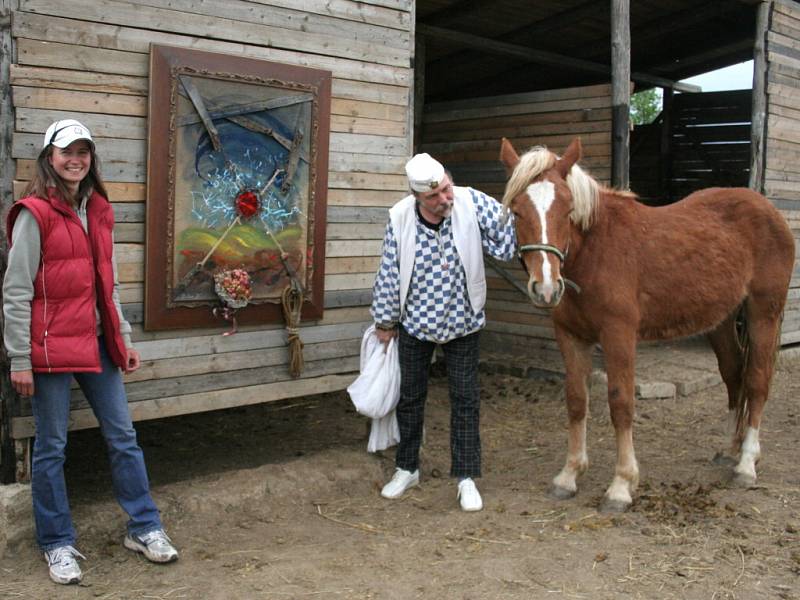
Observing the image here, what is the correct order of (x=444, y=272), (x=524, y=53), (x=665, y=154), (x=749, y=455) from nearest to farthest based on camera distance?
(x=444, y=272) < (x=749, y=455) < (x=524, y=53) < (x=665, y=154)

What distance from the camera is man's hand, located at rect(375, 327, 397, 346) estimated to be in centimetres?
455

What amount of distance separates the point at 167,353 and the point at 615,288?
94.2 inches

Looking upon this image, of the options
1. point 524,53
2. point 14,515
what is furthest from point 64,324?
point 524,53

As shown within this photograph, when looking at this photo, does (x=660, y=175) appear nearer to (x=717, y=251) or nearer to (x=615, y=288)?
(x=717, y=251)

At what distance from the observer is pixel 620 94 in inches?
267

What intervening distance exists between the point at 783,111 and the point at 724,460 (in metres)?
4.52

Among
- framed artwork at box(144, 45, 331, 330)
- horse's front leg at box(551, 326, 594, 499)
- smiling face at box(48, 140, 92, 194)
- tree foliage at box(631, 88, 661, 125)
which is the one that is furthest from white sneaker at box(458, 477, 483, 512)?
tree foliage at box(631, 88, 661, 125)

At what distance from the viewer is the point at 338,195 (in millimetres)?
4961

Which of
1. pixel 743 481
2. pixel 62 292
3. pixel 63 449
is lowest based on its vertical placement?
pixel 743 481

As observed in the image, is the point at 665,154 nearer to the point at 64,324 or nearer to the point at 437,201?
the point at 437,201

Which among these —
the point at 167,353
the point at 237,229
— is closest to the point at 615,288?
the point at 237,229

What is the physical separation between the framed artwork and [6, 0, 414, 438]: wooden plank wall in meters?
0.09

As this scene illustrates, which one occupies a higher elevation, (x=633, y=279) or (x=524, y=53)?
(x=524, y=53)

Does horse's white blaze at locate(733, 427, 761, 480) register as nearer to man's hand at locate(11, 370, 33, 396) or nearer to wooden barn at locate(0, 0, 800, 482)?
wooden barn at locate(0, 0, 800, 482)
